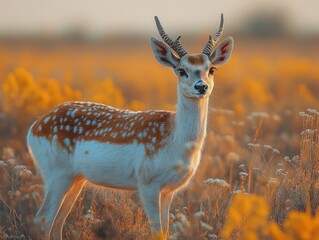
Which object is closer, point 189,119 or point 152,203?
point 152,203

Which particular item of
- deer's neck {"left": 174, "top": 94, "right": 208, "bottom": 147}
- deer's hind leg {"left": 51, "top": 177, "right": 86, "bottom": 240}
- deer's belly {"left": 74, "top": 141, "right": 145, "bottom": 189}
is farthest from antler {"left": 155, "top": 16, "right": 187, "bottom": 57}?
deer's hind leg {"left": 51, "top": 177, "right": 86, "bottom": 240}

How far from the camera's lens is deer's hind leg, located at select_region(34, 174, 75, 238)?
24.7 feet

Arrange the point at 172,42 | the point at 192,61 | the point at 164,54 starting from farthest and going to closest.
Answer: the point at 164,54
the point at 172,42
the point at 192,61

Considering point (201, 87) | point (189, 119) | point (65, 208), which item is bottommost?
point (65, 208)

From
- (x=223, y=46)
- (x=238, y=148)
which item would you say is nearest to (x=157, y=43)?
(x=223, y=46)

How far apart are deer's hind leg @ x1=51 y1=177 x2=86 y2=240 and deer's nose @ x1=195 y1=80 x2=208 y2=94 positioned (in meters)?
1.69

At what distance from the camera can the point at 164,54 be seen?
7562 mm

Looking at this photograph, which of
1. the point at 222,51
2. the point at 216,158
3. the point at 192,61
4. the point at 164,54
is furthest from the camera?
the point at 216,158

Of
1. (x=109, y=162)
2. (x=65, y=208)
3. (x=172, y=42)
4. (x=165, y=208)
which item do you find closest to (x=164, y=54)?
(x=172, y=42)

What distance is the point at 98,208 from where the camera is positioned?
26.3 ft

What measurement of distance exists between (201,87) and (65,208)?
2125 mm

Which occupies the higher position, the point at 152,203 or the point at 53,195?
the point at 152,203

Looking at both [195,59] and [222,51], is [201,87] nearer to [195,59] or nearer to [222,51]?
[195,59]

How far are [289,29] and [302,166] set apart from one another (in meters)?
50.5
